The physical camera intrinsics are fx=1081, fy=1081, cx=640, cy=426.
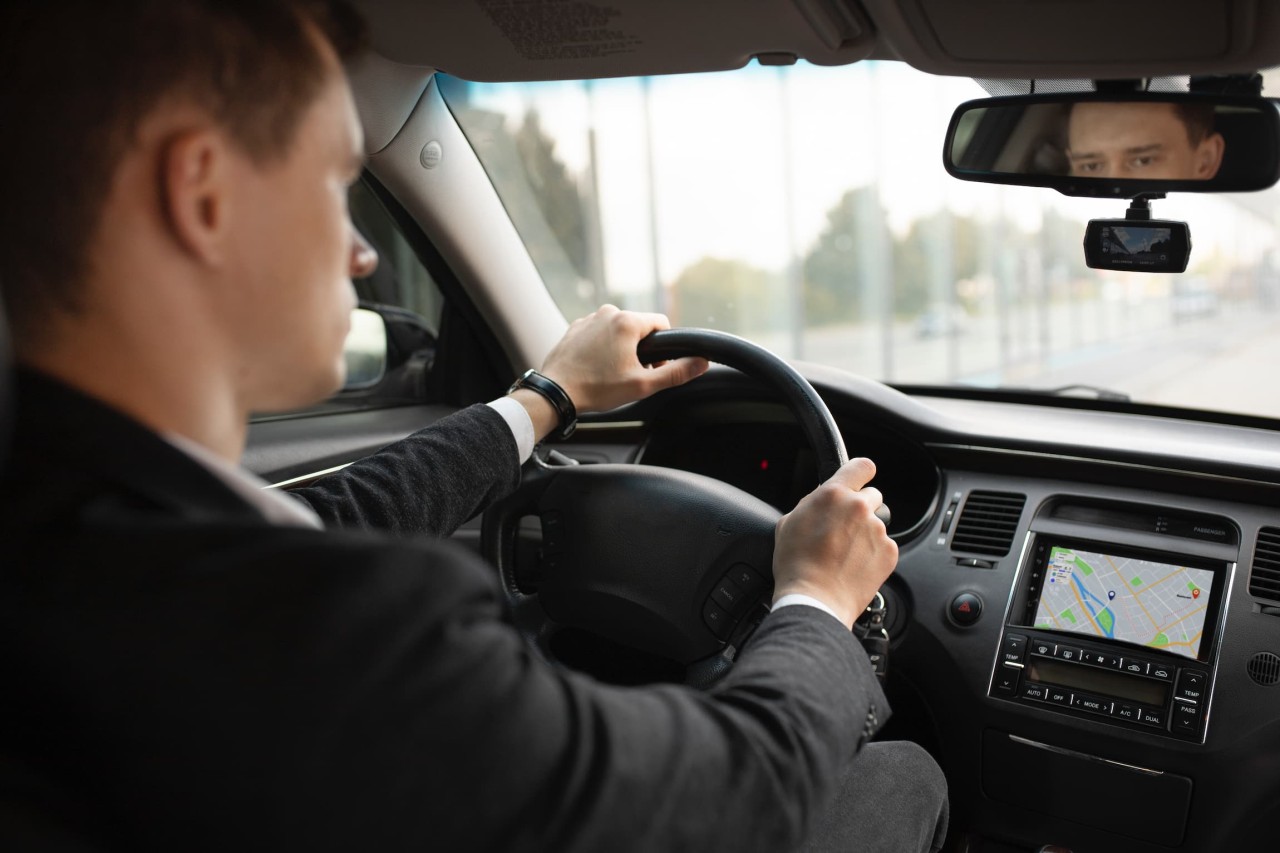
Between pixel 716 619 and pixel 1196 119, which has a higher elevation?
pixel 1196 119

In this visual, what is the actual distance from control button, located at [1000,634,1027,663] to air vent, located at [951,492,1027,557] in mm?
194

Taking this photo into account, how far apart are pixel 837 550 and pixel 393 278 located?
7.50 ft

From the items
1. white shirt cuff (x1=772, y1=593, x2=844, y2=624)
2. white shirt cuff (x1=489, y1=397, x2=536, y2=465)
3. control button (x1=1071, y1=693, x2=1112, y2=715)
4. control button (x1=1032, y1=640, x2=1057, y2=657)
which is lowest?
control button (x1=1071, y1=693, x2=1112, y2=715)

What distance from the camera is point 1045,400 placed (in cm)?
300

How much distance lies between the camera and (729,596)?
5.93 feet

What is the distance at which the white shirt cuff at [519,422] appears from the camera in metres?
1.91

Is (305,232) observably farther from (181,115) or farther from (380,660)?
(380,660)

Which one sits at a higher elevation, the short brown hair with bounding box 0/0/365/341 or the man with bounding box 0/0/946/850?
the short brown hair with bounding box 0/0/365/341

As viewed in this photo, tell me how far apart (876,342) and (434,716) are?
17.1 metres

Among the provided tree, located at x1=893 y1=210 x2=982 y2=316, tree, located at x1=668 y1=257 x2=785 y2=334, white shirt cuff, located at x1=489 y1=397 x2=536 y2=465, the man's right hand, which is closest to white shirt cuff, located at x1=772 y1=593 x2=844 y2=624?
the man's right hand

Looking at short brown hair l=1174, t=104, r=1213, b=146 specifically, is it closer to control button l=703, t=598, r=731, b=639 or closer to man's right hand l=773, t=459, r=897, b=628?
man's right hand l=773, t=459, r=897, b=628

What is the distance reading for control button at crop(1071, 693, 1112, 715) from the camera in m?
2.16

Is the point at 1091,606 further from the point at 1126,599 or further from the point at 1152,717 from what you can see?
the point at 1152,717

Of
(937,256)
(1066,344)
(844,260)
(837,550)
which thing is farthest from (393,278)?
(1066,344)
